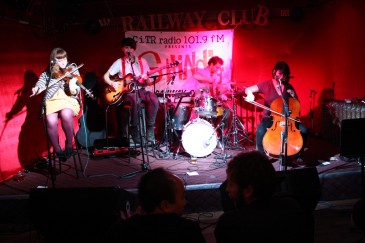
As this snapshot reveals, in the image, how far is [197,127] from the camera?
5957mm

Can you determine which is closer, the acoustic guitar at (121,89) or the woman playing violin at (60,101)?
the woman playing violin at (60,101)

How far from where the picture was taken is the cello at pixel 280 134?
523cm

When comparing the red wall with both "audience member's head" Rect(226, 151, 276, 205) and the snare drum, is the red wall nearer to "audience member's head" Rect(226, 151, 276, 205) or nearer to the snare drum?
the snare drum

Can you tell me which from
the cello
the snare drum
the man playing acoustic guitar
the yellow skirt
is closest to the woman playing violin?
the yellow skirt

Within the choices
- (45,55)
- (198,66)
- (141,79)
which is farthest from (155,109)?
(45,55)

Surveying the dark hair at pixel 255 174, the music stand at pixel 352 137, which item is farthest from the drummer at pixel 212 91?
the dark hair at pixel 255 174

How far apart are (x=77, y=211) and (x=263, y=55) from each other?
6.44 m

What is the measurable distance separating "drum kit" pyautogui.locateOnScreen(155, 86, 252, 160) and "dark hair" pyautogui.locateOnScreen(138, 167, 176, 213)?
4.09 meters

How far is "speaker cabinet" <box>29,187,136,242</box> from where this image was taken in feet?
9.01

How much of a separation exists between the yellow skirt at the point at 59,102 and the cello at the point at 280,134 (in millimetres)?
3493

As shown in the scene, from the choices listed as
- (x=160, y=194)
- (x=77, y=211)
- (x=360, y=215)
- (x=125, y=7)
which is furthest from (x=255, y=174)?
(x=125, y=7)

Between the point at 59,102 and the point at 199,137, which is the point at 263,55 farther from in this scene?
the point at 59,102

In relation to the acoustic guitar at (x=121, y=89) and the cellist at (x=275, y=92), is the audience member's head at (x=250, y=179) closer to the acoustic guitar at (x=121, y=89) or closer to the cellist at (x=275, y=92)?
the cellist at (x=275, y=92)

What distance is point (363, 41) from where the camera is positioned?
21.4ft
